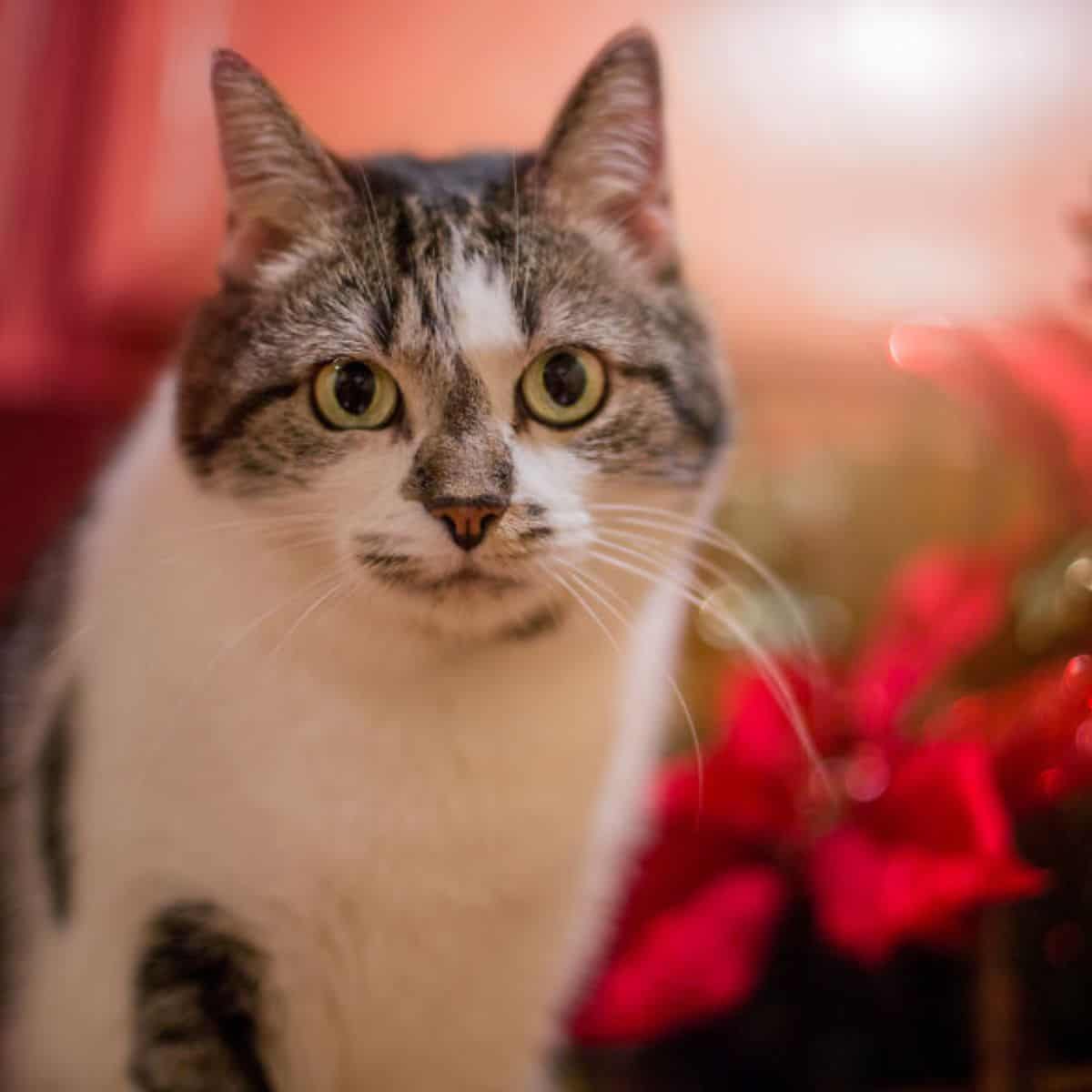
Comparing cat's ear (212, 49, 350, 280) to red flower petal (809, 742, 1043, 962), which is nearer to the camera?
cat's ear (212, 49, 350, 280)

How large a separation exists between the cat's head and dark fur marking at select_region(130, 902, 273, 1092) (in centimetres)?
25

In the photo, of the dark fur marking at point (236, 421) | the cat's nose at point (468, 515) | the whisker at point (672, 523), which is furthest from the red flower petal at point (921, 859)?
the dark fur marking at point (236, 421)

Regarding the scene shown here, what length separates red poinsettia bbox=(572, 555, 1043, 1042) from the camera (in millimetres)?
796

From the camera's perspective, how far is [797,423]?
3.60 feet

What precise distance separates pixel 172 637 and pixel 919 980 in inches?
25.2

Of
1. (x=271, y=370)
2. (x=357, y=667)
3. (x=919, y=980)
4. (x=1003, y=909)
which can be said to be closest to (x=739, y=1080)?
(x=919, y=980)

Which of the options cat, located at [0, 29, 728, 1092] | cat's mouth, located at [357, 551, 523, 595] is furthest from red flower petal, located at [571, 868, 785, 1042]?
cat's mouth, located at [357, 551, 523, 595]

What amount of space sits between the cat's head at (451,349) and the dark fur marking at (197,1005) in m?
0.25

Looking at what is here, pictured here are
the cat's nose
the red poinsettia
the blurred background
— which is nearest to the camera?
the cat's nose

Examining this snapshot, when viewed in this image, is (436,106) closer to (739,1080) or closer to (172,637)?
(172,637)

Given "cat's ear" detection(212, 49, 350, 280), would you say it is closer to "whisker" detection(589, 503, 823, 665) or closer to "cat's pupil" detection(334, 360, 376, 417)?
"cat's pupil" detection(334, 360, 376, 417)

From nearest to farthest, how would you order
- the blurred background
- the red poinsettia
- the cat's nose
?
1. the cat's nose
2. the blurred background
3. the red poinsettia

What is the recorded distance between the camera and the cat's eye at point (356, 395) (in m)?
0.59

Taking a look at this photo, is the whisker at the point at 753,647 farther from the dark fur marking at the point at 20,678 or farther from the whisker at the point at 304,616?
the dark fur marking at the point at 20,678
